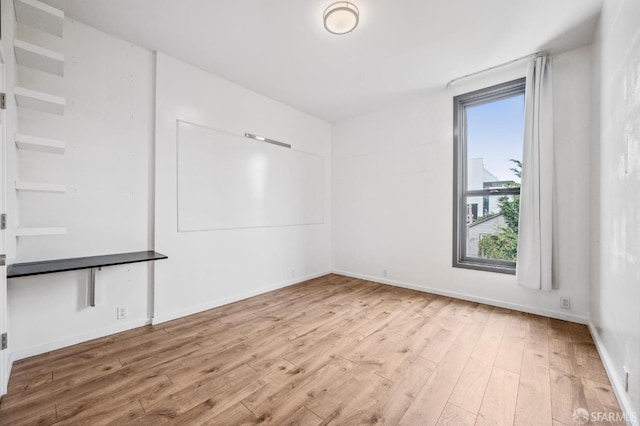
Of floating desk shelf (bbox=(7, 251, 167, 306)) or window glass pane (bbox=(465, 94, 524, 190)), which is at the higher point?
window glass pane (bbox=(465, 94, 524, 190))

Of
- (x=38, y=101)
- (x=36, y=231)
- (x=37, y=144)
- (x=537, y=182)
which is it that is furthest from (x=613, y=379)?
(x=38, y=101)

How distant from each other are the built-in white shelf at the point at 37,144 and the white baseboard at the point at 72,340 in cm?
166

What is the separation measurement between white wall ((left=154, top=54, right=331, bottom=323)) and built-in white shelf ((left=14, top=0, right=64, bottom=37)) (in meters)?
0.89

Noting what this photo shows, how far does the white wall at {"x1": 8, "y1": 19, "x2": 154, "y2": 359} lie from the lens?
7.26ft

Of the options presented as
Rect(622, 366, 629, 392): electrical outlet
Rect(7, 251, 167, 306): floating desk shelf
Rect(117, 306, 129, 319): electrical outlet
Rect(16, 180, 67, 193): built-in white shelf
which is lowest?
Rect(117, 306, 129, 319): electrical outlet

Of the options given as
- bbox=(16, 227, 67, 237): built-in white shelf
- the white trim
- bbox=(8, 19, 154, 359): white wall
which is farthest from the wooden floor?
bbox=(16, 227, 67, 237): built-in white shelf

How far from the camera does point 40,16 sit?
2.00 m

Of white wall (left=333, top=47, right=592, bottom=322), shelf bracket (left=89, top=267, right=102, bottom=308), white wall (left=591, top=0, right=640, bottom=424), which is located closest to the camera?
white wall (left=591, top=0, right=640, bottom=424)

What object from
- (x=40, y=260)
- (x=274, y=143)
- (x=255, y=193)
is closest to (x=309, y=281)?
(x=255, y=193)

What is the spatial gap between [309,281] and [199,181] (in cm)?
253

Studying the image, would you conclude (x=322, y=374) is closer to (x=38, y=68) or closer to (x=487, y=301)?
(x=487, y=301)

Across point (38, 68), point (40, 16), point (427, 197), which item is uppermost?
point (40, 16)

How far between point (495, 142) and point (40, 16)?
15.9ft

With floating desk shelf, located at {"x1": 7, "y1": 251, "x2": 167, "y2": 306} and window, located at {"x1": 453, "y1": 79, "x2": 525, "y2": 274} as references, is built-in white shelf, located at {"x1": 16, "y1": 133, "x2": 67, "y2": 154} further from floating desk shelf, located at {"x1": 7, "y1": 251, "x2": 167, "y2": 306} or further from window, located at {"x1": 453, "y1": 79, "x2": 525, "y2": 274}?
window, located at {"x1": 453, "y1": 79, "x2": 525, "y2": 274}
